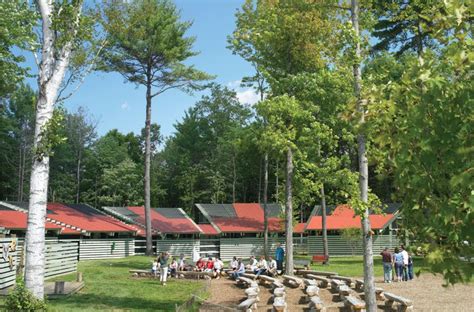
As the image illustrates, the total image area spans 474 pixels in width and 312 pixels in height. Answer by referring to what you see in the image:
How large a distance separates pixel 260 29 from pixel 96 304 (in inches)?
565

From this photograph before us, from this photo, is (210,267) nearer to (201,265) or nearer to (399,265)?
(201,265)

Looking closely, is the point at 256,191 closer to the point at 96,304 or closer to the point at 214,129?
the point at 214,129

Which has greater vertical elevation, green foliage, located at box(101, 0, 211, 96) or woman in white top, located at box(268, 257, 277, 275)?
green foliage, located at box(101, 0, 211, 96)

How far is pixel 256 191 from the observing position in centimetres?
6612

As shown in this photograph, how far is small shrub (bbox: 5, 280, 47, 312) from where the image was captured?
9180 mm

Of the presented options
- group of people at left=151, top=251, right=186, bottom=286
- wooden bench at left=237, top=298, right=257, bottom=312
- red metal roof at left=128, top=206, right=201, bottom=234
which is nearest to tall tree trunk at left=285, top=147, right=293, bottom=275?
group of people at left=151, top=251, right=186, bottom=286

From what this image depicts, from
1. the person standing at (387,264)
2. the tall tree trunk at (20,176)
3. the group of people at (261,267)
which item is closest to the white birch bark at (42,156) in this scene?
the group of people at (261,267)

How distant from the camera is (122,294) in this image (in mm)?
16703

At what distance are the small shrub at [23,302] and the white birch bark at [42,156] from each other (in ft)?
0.72

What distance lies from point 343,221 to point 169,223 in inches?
585

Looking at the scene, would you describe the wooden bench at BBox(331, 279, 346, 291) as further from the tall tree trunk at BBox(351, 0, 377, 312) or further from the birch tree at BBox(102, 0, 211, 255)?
the birch tree at BBox(102, 0, 211, 255)

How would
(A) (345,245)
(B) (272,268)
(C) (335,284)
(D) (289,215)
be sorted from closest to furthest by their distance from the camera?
1. (C) (335,284)
2. (D) (289,215)
3. (B) (272,268)
4. (A) (345,245)

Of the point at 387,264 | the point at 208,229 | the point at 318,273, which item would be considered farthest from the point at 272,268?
the point at 208,229

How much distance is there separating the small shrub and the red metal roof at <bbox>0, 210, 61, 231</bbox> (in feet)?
69.2
